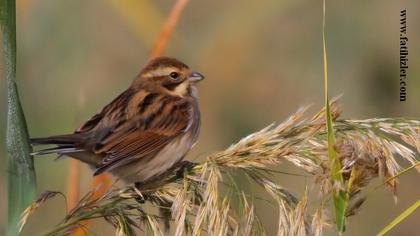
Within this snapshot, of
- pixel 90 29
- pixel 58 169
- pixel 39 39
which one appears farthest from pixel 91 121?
pixel 90 29

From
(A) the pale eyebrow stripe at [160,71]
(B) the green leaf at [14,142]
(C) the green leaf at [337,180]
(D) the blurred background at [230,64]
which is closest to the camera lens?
(C) the green leaf at [337,180]

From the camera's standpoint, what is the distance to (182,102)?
3.94 metres

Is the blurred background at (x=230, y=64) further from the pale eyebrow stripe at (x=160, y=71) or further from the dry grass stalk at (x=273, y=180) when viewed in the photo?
the dry grass stalk at (x=273, y=180)

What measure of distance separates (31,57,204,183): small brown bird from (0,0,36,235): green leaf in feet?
2.92

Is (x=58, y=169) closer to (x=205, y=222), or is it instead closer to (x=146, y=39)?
(x=146, y=39)

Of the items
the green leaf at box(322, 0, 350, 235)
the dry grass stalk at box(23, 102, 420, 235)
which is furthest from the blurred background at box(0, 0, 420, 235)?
the green leaf at box(322, 0, 350, 235)

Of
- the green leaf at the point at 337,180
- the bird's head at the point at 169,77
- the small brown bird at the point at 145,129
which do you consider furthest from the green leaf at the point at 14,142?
the bird's head at the point at 169,77

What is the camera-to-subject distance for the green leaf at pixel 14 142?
2.07 meters

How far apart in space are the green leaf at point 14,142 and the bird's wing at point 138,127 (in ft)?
3.51

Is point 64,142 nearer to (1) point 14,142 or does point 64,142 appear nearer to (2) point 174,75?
(2) point 174,75

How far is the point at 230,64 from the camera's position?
475 centimetres

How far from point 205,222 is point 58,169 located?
1.69m

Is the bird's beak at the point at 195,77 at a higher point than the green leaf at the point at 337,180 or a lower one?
higher

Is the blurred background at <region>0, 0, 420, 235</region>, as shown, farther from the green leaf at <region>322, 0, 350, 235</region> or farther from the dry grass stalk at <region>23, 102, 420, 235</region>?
the green leaf at <region>322, 0, 350, 235</region>
